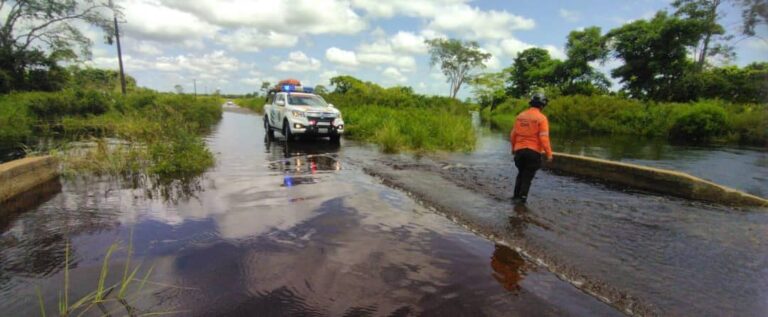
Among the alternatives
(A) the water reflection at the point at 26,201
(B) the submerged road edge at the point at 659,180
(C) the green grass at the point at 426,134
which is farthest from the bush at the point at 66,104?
(B) the submerged road edge at the point at 659,180

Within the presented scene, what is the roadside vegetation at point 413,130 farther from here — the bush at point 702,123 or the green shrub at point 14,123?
the bush at point 702,123

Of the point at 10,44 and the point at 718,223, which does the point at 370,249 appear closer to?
the point at 718,223

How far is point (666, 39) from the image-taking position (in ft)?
93.4

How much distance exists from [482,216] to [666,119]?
22741 mm

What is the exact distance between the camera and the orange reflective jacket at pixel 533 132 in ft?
20.4

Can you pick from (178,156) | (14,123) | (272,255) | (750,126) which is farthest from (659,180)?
(14,123)

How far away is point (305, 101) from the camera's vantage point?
15156 mm

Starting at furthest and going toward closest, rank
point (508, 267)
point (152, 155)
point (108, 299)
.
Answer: point (152, 155) < point (508, 267) < point (108, 299)

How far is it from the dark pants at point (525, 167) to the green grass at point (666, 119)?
19.5 m

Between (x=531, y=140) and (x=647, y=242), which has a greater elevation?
(x=531, y=140)

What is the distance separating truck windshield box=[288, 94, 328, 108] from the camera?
588 inches

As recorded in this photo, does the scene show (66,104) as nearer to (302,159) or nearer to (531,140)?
(302,159)

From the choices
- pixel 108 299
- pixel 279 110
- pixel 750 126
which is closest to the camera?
pixel 108 299

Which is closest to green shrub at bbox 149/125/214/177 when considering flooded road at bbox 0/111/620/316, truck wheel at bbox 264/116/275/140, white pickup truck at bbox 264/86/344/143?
flooded road at bbox 0/111/620/316
